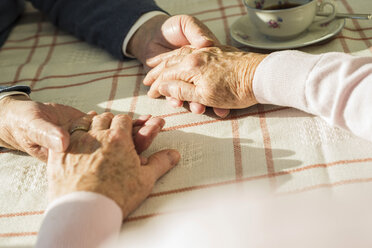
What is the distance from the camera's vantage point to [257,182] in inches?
32.2

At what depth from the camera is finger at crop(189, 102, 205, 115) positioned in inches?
41.1

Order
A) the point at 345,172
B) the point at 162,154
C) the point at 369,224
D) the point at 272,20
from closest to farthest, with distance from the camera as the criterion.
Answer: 1. the point at 369,224
2. the point at 345,172
3. the point at 162,154
4. the point at 272,20

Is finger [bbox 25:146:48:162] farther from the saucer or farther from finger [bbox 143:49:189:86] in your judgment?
the saucer

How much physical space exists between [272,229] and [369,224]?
0.16 meters

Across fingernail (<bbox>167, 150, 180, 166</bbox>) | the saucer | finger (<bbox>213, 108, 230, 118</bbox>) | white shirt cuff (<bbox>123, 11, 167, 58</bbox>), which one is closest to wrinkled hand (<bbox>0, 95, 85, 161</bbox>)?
fingernail (<bbox>167, 150, 180, 166</bbox>)

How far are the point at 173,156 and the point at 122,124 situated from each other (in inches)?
5.5

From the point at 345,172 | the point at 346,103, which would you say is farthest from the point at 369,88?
the point at 345,172

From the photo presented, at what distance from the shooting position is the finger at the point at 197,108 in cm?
104

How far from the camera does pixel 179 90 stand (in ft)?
3.49

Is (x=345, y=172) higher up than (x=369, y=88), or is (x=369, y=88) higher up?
(x=369, y=88)

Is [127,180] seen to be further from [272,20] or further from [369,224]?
[272,20]

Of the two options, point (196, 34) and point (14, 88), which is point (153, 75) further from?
point (14, 88)

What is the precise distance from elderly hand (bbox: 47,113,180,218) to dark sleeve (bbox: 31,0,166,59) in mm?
570

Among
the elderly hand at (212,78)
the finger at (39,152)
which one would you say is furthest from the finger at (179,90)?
the finger at (39,152)
